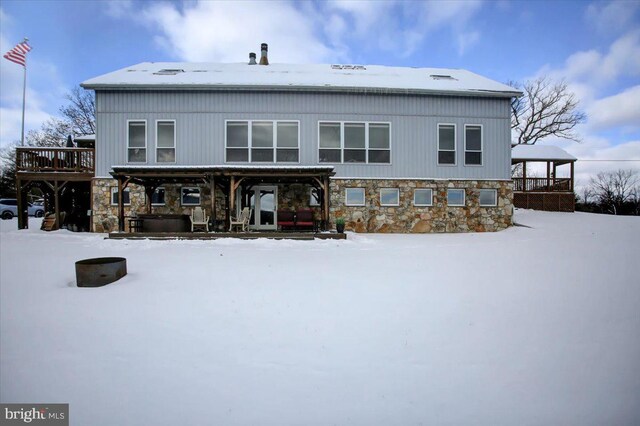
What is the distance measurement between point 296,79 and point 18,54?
14.5m

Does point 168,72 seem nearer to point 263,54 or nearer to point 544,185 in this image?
point 263,54

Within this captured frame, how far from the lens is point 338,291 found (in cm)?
512

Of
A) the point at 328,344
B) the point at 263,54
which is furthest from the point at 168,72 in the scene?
the point at 328,344

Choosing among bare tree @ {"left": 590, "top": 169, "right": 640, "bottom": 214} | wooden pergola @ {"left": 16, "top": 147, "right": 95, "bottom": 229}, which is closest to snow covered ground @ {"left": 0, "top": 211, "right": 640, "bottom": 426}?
wooden pergola @ {"left": 16, "top": 147, "right": 95, "bottom": 229}

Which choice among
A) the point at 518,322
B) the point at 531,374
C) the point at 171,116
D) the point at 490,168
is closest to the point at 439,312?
the point at 518,322

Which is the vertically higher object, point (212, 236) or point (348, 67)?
point (348, 67)

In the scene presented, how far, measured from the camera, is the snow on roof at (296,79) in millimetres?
13703

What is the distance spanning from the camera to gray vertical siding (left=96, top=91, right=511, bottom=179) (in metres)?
14.0

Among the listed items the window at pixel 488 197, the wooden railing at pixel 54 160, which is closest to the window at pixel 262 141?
the wooden railing at pixel 54 160

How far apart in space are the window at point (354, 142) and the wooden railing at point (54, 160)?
1030 centimetres

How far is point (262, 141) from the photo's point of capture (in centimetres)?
1420

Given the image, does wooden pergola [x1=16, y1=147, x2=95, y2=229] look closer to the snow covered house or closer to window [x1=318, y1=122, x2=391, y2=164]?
the snow covered house

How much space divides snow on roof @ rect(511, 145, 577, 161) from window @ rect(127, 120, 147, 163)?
19623mm

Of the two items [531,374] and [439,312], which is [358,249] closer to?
[439,312]
